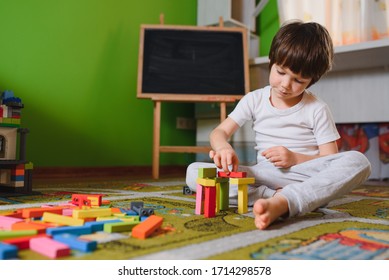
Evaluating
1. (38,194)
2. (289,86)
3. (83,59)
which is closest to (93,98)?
(83,59)

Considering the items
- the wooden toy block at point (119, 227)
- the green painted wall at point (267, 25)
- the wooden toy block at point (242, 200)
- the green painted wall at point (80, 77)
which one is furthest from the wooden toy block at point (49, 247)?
the green painted wall at point (267, 25)

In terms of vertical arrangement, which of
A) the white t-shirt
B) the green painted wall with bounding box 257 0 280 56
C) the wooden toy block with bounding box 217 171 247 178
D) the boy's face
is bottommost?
the wooden toy block with bounding box 217 171 247 178

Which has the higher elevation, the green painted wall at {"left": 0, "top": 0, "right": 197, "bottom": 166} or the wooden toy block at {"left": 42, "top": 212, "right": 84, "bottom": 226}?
the green painted wall at {"left": 0, "top": 0, "right": 197, "bottom": 166}

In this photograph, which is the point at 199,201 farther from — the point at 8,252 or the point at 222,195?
the point at 8,252

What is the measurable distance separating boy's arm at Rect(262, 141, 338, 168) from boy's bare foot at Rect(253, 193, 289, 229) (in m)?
0.21

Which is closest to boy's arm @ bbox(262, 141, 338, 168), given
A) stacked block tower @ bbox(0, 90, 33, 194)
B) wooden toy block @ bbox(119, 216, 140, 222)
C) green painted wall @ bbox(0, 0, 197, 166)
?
wooden toy block @ bbox(119, 216, 140, 222)

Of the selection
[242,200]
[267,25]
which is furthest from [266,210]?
[267,25]

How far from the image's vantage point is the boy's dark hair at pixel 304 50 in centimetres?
96

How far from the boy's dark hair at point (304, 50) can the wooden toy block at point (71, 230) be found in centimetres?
62

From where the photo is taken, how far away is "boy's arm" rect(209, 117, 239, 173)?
89 cm

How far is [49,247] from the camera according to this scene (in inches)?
21.1

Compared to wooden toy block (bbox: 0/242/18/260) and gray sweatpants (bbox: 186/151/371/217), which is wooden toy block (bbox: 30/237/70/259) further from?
gray sweatpants (bbox: 186/151/371/217)

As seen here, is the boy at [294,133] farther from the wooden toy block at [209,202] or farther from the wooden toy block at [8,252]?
the wooden toy block at [8,252]
